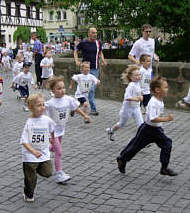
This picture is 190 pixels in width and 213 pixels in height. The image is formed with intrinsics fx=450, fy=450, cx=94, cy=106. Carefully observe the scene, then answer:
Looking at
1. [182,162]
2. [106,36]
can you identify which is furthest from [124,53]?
[182,162]

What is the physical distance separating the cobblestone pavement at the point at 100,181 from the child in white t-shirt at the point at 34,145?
0.99 ft

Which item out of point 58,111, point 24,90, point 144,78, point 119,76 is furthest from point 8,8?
point 58,111

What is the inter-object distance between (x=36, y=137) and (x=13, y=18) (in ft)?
179

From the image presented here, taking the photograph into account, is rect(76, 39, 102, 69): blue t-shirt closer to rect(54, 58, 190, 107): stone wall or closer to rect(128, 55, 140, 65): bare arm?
rect(128, 55, 140, 65): bare arm

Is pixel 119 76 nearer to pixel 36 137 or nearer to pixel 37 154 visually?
pixel 36 137

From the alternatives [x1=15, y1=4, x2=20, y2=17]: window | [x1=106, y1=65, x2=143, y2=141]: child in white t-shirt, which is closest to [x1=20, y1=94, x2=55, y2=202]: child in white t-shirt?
[x1=106, y1=65, x2=143, y2=141]: child in white t-shirt

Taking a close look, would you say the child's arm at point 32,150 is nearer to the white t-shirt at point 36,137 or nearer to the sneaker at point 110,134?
the white t-shirt at point 36,137

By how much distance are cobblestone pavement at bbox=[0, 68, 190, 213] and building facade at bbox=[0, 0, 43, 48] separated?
48643 mm

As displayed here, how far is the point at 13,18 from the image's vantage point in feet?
188

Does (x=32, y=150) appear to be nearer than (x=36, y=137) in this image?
Yes

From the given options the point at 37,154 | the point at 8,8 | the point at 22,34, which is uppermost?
the point at 8,8

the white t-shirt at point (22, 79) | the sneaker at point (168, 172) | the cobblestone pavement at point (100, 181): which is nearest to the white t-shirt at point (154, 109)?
the sneaker at point (168, 172)

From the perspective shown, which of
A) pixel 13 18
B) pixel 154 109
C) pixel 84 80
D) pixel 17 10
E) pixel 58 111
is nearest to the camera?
pixel 154 109

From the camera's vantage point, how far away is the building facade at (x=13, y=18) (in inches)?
2184
